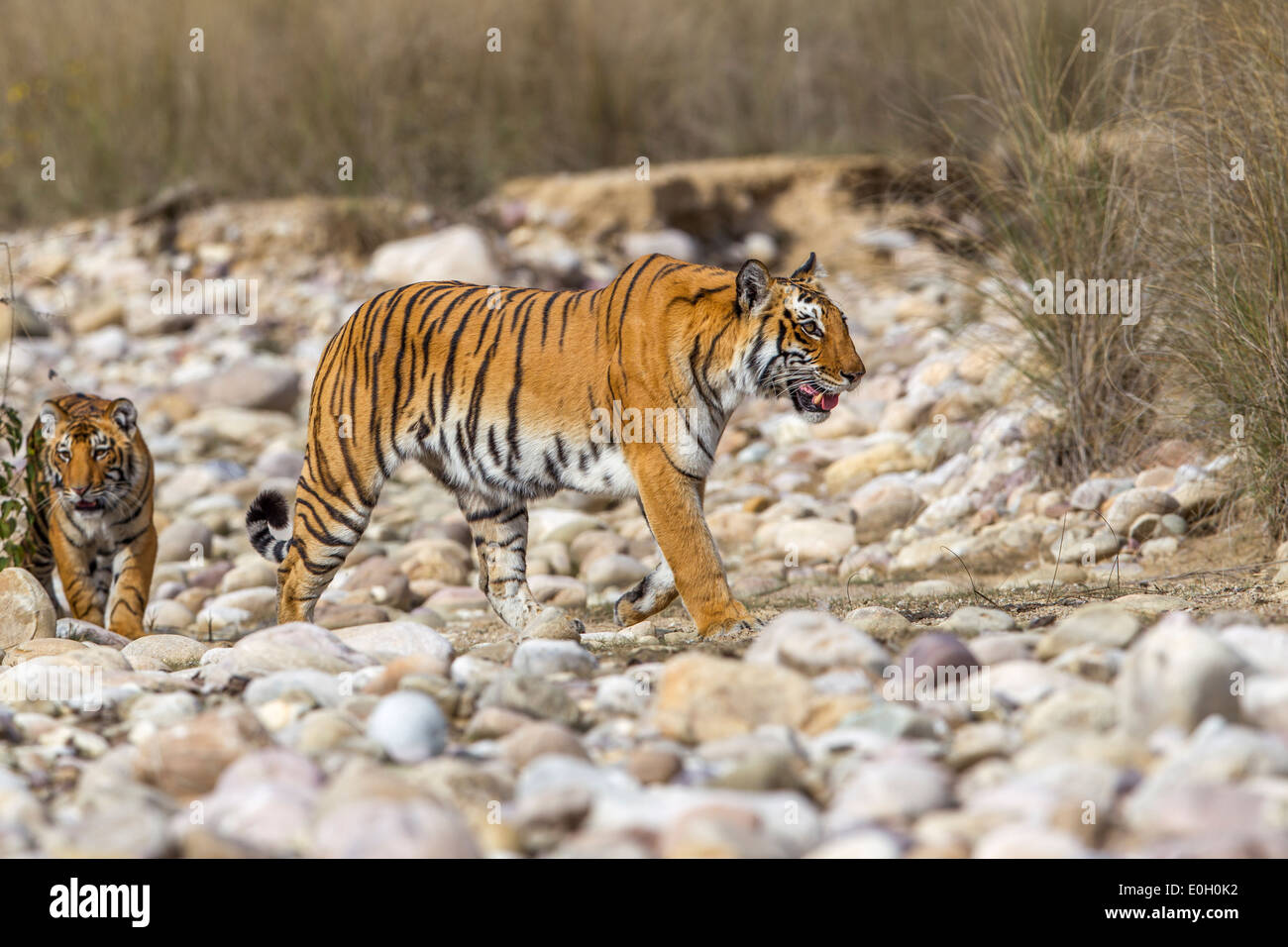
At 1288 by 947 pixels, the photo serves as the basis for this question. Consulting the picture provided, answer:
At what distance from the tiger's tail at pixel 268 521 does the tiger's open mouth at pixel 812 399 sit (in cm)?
225

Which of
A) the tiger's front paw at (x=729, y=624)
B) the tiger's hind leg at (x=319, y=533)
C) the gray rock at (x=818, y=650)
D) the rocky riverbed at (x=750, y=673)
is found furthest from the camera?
the tiger's hind leg at (x=319, y=533)

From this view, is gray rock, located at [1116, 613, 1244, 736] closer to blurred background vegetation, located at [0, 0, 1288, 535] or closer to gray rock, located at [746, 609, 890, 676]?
gray rock, located at [746, 609, 890, 676]

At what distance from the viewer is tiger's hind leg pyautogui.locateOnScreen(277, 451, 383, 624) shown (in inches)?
223

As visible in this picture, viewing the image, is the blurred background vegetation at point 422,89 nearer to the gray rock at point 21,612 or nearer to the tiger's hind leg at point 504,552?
the tiger's hind leg at point 504,552

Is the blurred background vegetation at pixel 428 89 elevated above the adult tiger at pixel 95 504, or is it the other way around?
the blurred background vegetation at pixel 428 89

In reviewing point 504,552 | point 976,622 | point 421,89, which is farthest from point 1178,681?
point 421,89

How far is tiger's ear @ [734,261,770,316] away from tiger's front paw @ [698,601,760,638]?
110 centimetres

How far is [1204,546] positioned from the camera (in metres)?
5.77

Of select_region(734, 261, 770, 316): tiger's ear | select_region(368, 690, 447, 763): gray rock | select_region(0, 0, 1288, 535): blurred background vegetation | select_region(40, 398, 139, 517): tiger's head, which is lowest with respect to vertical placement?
select_region(368, 690, 447, 763): gray rock

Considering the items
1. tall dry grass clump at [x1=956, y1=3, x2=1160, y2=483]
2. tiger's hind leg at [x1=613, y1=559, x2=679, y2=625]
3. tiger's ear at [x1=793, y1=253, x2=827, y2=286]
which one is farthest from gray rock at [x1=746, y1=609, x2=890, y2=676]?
tall dry grass clump at [x1=956, y1=3, x2=1160, y2=483]

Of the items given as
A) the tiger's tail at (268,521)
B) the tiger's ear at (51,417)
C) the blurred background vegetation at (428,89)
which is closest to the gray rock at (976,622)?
the tiger's tail at (268,521)

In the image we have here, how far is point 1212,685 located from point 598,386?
2.72 metres

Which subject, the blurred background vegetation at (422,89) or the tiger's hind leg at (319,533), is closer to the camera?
the tiger's hind leg at (319,533)

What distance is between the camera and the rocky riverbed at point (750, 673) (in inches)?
113
